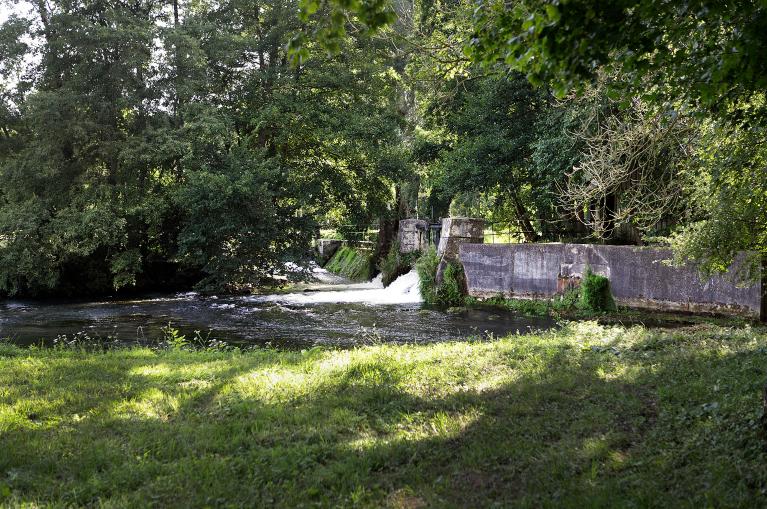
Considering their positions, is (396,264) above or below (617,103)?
below

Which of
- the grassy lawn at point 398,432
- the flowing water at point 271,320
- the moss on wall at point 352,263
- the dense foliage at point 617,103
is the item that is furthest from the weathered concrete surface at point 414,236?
the grassy lawn at point 398,432

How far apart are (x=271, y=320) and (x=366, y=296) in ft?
16.8

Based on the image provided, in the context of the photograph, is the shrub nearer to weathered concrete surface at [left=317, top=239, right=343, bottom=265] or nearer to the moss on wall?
the moss on wall

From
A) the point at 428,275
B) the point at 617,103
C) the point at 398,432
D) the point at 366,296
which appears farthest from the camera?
the point at 366,296

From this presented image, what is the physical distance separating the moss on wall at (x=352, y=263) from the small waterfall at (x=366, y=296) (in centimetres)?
502

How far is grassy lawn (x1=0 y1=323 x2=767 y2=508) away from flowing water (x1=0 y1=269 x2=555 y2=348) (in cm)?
453

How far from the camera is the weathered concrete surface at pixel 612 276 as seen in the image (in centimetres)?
1199

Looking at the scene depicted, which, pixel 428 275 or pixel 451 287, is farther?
pixel 428 275

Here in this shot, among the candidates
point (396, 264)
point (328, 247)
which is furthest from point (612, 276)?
point (328, 247)

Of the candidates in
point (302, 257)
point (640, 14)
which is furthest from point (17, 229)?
point (640, 14)

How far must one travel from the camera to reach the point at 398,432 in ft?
14.5

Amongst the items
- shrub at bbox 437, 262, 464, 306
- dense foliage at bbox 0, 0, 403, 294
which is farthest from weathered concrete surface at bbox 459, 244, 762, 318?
dense foliage at bbox 0, 0, 403, 294

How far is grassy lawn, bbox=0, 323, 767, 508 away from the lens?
3.38 meters

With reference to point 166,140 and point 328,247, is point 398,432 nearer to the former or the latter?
point 166,140
